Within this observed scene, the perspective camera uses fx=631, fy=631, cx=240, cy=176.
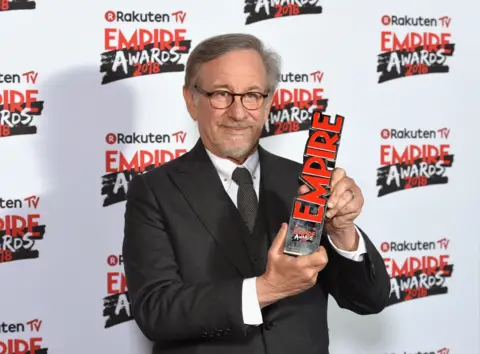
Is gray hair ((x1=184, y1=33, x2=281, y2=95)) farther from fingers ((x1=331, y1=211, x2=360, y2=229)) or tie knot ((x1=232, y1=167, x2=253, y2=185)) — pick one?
fingers ((x1=331, y1=211, x2=360, y2=229))

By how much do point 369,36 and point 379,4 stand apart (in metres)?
0.11

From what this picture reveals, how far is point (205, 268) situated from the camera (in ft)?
3.99

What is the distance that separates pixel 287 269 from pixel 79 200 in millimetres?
1026

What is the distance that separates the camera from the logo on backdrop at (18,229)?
1822mm

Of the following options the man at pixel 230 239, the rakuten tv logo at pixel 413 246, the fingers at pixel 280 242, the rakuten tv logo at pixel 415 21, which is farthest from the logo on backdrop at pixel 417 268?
the fingers at pixel 280 242

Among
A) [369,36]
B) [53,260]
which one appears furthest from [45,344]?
[369,36]

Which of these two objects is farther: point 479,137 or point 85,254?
point 479,137

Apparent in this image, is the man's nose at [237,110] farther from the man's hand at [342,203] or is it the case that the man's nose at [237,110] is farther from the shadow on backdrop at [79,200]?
the shadow on backdrop at [79,200]

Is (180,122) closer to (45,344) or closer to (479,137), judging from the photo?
(45,344)

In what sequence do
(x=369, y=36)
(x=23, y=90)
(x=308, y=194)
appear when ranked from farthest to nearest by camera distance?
(x=369, y=36), (x=23, y=90), (x=308, y=194)

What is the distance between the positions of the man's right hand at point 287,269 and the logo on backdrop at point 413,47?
122 cm

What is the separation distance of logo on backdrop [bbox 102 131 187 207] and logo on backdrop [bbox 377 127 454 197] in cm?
70

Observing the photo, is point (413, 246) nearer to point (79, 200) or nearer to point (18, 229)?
point (79, 200)

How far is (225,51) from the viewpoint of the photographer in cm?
130
